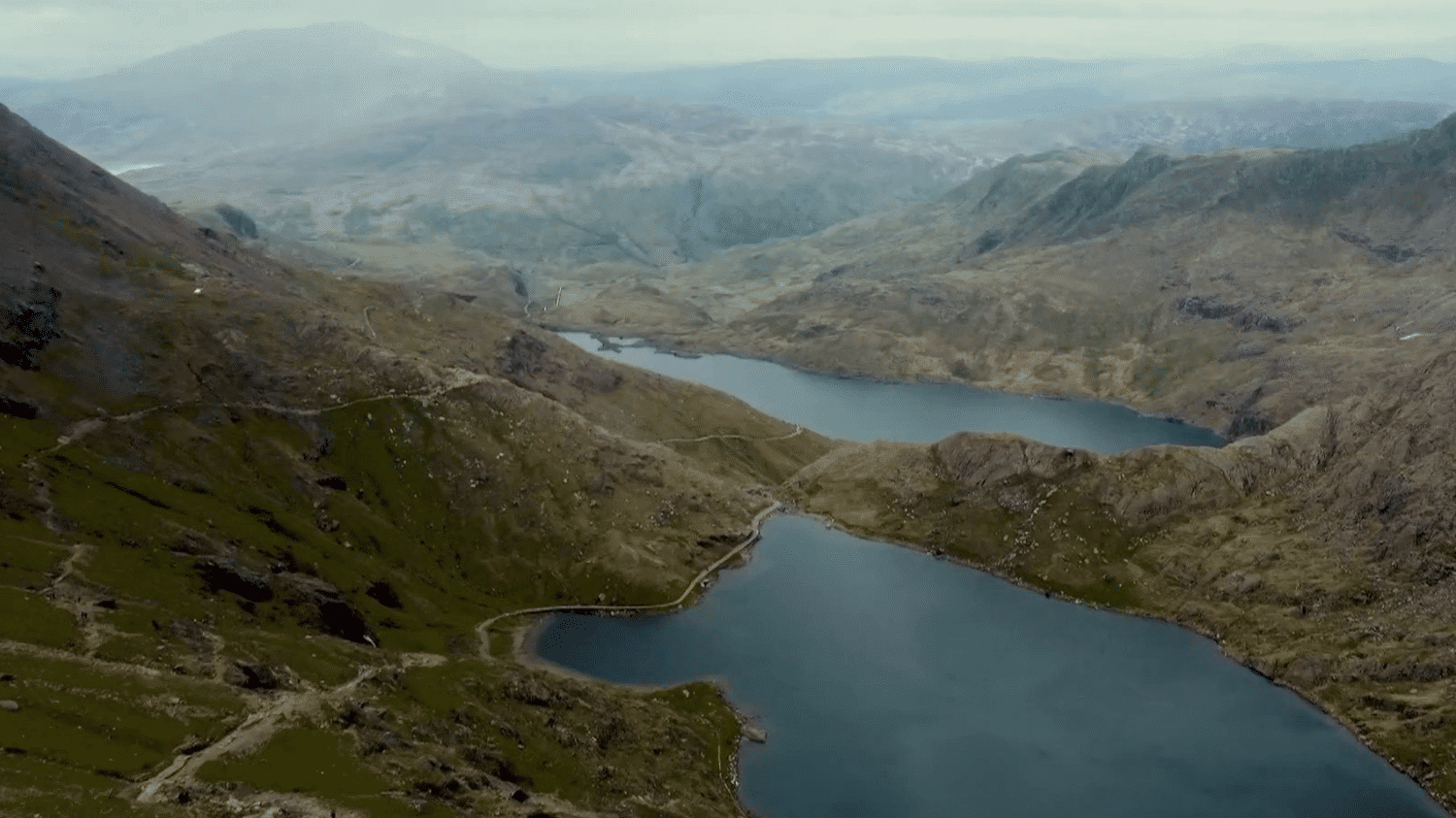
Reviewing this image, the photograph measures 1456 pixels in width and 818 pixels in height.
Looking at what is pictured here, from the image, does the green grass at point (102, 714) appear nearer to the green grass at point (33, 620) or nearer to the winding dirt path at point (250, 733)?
the winding dirt path at point (250, 733)

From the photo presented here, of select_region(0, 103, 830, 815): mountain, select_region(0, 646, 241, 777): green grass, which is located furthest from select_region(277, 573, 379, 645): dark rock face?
select_region(0, 646, 241, 777): green grass

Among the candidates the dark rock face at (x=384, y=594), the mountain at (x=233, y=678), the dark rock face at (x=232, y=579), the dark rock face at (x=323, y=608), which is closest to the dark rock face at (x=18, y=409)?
the mountain at (x=233, y=678)

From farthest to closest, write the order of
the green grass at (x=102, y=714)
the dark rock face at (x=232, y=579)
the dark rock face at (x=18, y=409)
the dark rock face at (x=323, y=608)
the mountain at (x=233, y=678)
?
the dark rock face at (x=18, y=409) → the dark rock face at (x=323, y=608) → the dark rock face at (x=232, y=579) → the mountain at (x=233, y=678) → the green grass at (x=102, y=714)

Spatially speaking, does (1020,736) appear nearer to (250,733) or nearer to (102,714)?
(250,733)

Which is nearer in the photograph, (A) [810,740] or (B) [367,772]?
(B) [367,772]

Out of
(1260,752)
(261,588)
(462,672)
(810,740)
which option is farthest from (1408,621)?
(261,588)

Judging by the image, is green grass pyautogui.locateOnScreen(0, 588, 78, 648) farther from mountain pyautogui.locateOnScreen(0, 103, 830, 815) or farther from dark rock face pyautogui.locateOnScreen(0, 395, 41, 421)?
dark rock face pyautogui.locateOnScreen(0, 395, 41, 421)

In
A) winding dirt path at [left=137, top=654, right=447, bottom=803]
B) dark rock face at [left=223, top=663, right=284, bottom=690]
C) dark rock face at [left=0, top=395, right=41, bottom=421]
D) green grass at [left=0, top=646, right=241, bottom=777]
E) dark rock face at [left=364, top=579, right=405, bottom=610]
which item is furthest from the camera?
dark rock face at [left=364, top=579, right=405, bottom=610]

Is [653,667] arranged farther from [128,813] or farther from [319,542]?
[128,813]

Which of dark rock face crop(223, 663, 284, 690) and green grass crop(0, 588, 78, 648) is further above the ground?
green grass crop(0, 588, 78, 648)
